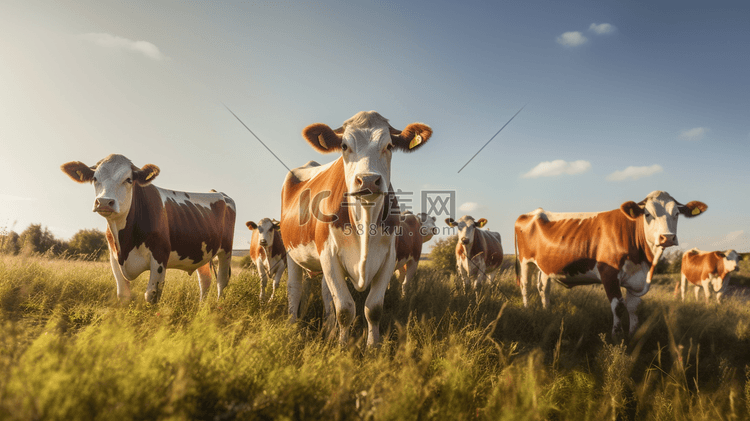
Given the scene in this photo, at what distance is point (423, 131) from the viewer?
417 cm

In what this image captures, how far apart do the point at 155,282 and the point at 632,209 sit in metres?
8.57

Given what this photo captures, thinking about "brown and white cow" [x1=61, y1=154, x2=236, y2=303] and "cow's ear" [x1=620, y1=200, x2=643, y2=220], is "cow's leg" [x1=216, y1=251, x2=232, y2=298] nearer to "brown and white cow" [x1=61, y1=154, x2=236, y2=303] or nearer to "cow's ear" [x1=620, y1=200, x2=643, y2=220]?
"brown and white cow" [x1=61, y1=154, x2=236, y2=303]

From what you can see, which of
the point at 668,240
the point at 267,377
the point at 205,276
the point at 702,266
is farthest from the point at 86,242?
the point at 702,266

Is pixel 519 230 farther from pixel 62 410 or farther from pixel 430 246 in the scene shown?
pixel 430 246

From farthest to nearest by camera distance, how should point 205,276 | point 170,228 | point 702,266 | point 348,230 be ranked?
point 702,266 → point 205,276 → point 170,228 → point 348,230

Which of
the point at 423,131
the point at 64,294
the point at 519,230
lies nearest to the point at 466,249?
the point at 519,230

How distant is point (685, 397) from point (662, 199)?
4.30 metres

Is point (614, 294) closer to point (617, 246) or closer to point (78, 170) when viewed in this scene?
point (617, 246)

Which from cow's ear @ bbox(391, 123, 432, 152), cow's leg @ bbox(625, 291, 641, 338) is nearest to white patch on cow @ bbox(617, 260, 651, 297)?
cow's leg @ bbox(625, 291, 641, 338)

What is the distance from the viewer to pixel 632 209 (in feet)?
22.1

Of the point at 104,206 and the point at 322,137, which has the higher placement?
the point at 322,137

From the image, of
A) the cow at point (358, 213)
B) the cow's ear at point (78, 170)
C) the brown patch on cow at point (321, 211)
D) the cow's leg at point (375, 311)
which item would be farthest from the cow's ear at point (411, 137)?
the cow's ear at point (78, 170)

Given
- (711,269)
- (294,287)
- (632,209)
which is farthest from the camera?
(711,269)

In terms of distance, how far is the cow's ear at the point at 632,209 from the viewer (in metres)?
6.71
